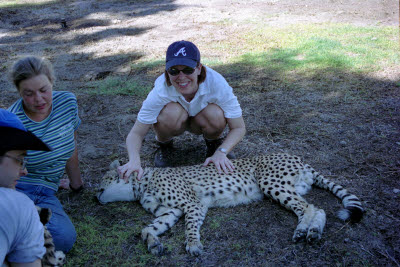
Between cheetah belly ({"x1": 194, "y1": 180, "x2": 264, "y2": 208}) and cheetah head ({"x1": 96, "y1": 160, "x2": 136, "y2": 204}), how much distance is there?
23.7 inches

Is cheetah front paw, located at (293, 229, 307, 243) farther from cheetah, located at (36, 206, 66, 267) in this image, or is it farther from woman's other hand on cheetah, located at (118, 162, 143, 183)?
cheetah, located at (36, 206, 66, 267)

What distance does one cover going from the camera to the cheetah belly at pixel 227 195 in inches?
127

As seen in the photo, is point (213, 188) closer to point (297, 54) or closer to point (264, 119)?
point (264, 119)

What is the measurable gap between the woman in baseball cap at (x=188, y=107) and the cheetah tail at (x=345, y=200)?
828 millimetres

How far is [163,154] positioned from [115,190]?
78cm

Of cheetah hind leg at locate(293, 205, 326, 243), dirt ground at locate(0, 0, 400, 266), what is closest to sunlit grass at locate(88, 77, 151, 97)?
dirt ground at locate(0, 0, 400, 266)

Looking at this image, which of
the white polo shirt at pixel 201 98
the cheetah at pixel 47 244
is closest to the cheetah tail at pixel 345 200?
the white polo shirt at pixel 201 98

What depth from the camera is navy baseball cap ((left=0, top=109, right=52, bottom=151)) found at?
156 centimetres

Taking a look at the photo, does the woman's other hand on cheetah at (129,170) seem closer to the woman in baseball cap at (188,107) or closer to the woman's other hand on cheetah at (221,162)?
the woman in baseball cap at (188,107)

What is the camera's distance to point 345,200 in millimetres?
2938

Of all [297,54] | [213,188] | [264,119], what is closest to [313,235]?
[213,188]

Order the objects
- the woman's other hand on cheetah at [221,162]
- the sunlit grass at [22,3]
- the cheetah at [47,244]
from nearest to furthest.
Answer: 1. the cheetah at [47,244]
2. the woman's other hand on cheetah at [221,162]
3. the sunlit grass at [22,3]

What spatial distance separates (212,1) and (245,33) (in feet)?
13.2

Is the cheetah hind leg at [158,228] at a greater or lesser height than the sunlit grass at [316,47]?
lesser
